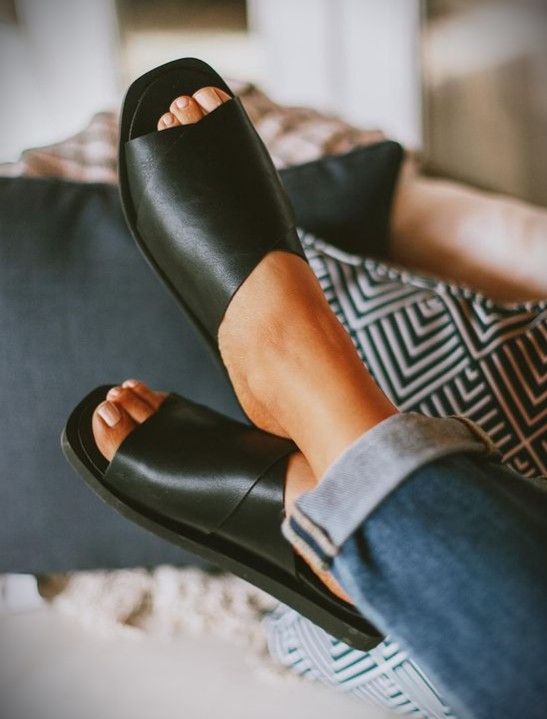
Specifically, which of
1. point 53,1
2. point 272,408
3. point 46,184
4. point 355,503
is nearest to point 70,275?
point 46,184

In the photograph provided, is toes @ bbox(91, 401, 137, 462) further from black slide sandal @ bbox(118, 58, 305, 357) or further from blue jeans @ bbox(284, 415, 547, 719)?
blue jeans @ bbox(284, 415, 547, 719)

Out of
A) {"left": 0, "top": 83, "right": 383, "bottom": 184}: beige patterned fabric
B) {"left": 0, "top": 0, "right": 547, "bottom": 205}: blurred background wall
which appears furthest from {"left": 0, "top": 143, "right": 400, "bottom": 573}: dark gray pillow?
{"left": 0, "top": 0, "right": 547, "bottom": 205}: blurred background wall

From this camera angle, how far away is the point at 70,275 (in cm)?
60

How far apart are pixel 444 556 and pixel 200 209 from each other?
41 cm

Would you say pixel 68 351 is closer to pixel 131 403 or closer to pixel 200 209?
pixel 131 403

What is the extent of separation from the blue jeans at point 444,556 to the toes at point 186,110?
40cm

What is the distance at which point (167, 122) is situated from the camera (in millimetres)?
645

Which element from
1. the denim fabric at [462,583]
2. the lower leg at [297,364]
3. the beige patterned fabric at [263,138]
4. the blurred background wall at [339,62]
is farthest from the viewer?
the blurred background wall at [339,62]

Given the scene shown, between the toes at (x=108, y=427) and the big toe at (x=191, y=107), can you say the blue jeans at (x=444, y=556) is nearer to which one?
the toes at (x=108, y=427)

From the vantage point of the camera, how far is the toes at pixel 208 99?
650mm

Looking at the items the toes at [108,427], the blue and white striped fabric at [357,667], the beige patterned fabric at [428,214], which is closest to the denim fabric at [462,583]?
the blue and white striped fabric at [357,667]

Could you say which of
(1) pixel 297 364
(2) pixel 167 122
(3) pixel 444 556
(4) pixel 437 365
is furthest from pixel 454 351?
(2) pixel 167 122

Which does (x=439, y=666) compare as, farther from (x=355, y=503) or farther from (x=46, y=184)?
(x=46, y=184)

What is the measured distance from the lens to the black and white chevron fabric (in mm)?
584
